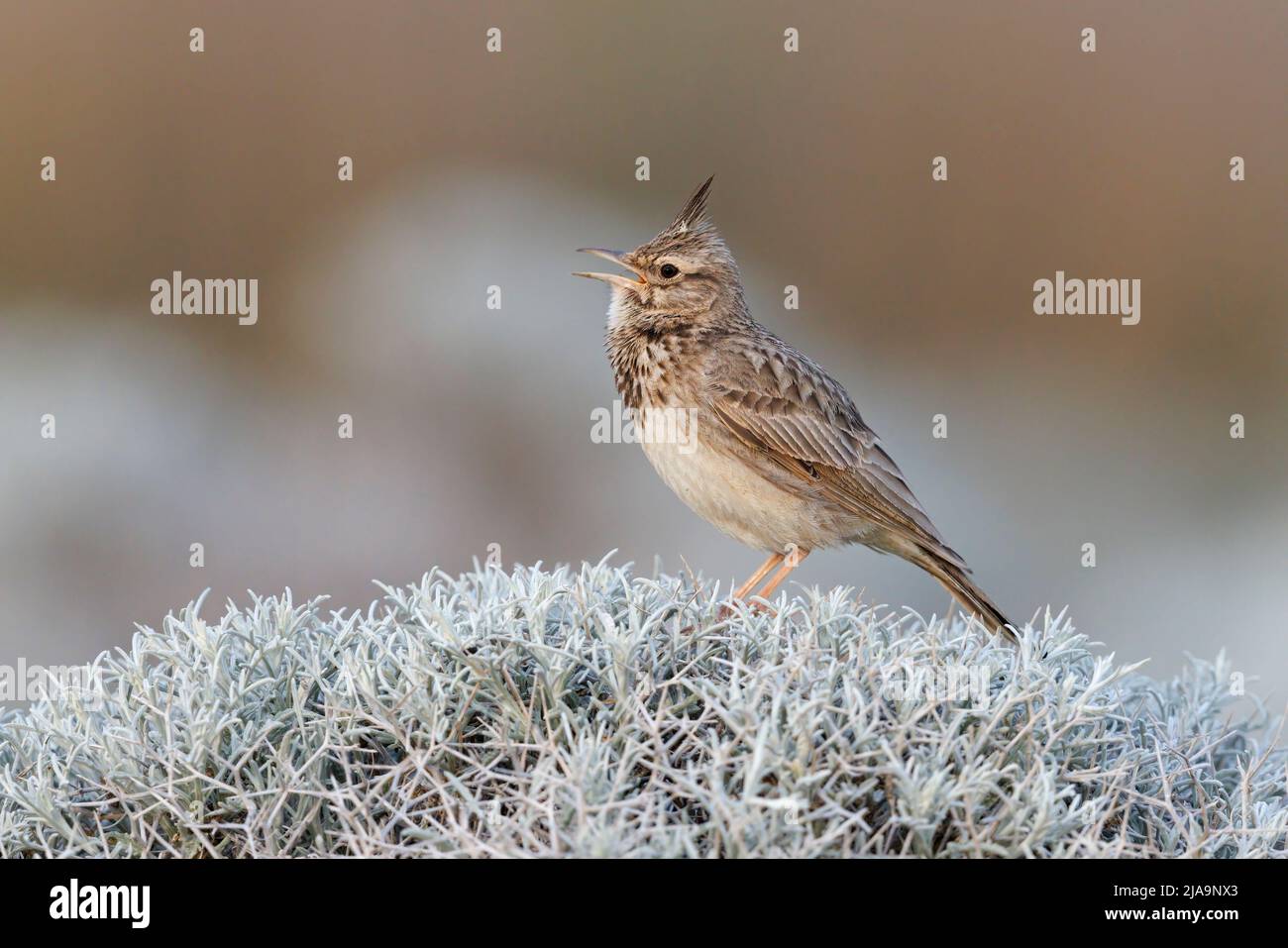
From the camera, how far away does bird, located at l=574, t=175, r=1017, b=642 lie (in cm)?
429

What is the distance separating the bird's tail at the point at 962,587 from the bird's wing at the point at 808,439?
71mm

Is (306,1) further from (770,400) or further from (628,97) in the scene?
(770,400)

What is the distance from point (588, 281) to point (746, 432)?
610 centimetres

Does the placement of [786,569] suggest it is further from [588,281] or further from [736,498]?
[588,281]

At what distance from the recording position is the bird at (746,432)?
429cm

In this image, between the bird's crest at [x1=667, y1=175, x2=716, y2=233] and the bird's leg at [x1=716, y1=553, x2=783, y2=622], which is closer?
the bird's leg at [x1=716, y1=553, x2=783, y2=622]

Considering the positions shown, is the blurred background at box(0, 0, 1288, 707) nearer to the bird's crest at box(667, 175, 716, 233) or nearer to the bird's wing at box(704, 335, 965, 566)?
the bird's wing at box(704, 335, 965, 566)

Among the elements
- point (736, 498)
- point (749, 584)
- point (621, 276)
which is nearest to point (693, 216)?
point (621, 276)

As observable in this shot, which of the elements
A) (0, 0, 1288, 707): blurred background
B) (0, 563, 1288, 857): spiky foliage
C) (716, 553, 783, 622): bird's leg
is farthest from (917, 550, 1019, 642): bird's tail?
(0, 0, 1288, 707): blurred background

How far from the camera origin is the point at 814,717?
214 centimetres

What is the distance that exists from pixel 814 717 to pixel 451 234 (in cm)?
907

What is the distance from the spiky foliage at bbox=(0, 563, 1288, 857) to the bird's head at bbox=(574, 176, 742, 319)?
206cm

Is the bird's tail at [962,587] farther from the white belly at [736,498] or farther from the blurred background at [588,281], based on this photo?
the blurred background at [588,281]

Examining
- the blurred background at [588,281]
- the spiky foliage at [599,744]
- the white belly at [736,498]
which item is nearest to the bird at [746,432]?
the white belly at [736,498]
